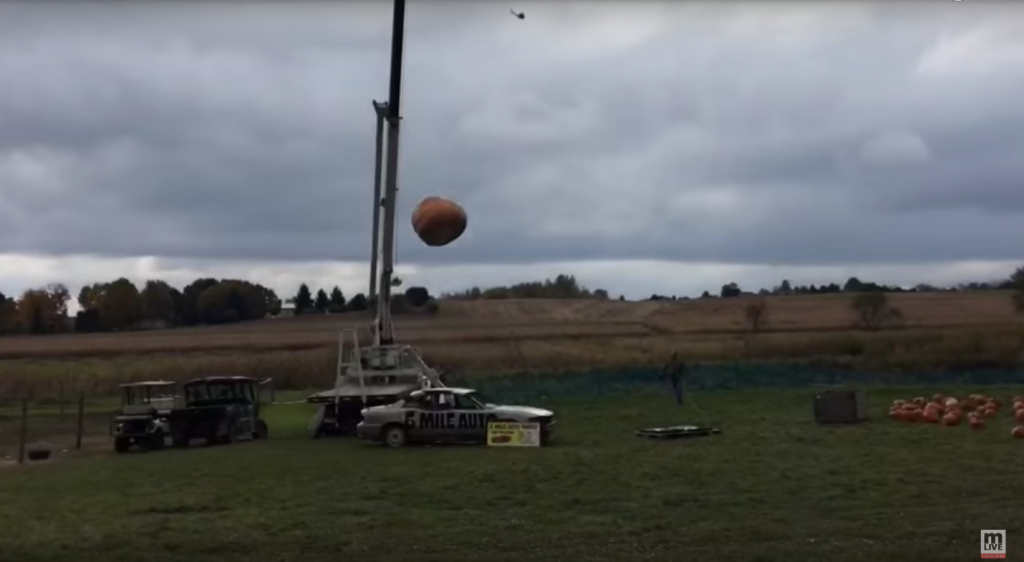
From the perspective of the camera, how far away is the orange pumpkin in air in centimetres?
2942

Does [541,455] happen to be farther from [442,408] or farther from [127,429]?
[127,429]

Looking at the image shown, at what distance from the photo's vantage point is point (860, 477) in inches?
822

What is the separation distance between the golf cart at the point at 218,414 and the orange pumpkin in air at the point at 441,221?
812 centimetres

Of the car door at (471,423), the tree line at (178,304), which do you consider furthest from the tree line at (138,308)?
the car door at (471,423)

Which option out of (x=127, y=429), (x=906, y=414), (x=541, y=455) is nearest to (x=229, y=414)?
(x=127, y=429)

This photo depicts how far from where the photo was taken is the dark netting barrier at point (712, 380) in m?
48.0

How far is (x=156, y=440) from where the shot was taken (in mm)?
33594

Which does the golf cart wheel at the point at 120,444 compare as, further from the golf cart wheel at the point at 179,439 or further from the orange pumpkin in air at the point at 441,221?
the orange pumpkin in air at the point at 441,221

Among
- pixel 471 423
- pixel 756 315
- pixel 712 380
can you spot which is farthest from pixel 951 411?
pixel 756 315

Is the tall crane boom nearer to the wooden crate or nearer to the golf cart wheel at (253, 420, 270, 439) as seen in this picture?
the golf cart wheel at (253, 420, 270, 439)

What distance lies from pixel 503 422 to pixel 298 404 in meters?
20.1

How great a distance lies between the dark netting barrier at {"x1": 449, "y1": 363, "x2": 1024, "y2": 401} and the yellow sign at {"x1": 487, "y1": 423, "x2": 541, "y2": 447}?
1640cm

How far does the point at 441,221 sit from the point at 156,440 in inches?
379
